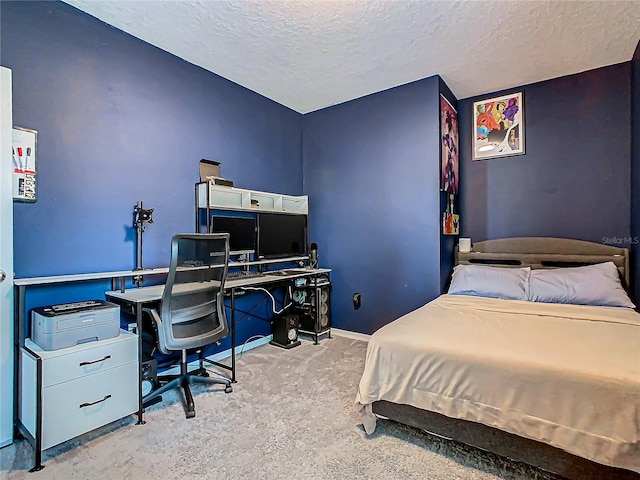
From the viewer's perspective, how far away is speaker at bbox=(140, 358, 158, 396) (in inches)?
92.0

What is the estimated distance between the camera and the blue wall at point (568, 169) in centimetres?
308

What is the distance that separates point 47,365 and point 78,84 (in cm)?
182

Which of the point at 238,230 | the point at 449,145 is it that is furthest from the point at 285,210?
the point at 449,145

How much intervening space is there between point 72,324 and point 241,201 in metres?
1.80

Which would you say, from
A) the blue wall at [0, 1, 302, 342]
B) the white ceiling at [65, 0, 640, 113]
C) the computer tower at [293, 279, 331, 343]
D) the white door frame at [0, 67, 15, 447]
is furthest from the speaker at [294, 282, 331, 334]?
the white door frame at [0, 67, 15, 447]

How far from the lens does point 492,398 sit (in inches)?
63.0

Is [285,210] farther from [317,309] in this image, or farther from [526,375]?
[526,375]

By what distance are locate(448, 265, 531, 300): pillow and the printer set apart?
2774mm

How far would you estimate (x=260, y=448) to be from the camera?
1836mm

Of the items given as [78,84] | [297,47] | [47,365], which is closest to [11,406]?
[47,365]

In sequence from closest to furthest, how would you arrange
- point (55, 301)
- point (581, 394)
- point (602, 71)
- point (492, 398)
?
point (581, 394) → point (492, 398) → point (55, 301) → point (602, 71)

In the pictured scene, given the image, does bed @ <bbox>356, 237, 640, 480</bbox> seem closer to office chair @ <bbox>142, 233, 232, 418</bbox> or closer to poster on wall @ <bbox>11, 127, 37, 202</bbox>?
office chair @ <bbox>142, 233, 232, 418</bbox>

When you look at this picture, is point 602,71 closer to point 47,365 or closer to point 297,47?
point 297,47

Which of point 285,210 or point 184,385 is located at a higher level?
point 285,210
